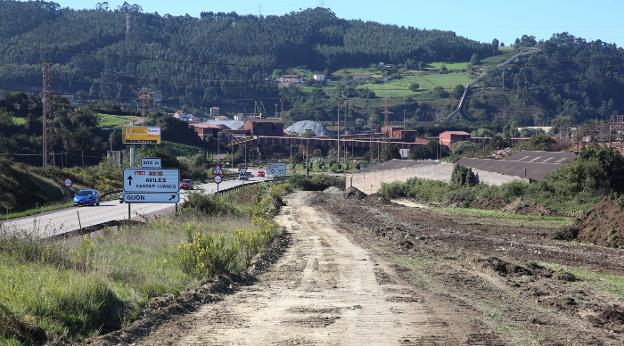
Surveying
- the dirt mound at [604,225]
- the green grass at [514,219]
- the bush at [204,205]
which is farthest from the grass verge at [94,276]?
the green grass at [514,219]

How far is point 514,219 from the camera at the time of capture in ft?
171


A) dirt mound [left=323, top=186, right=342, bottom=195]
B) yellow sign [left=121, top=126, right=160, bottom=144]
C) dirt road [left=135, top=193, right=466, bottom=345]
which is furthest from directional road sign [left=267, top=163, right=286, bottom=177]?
dirt road [left=135, top=193, right=466, bottom=345]

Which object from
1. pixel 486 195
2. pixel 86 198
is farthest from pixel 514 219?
pixel 86 198

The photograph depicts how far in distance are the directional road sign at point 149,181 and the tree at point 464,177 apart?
47.5 m

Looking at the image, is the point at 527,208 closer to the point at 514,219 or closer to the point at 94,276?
the point at 514,219

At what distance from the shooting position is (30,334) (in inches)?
448

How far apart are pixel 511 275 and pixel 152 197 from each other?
1315 cm

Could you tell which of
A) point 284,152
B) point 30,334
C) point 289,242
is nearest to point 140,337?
point 30,334

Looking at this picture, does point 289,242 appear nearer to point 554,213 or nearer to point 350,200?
point 554,213

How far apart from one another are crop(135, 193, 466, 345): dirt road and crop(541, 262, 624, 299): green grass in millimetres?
4501

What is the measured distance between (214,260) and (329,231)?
22.2 m

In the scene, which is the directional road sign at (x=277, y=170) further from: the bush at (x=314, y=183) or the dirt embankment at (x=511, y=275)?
the dirt embankment at (x=511, y=275)

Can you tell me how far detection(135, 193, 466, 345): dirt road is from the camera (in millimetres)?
12867

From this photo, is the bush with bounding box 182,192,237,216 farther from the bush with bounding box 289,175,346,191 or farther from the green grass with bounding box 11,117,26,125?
the green grass with bounding box 11,117,26,125
